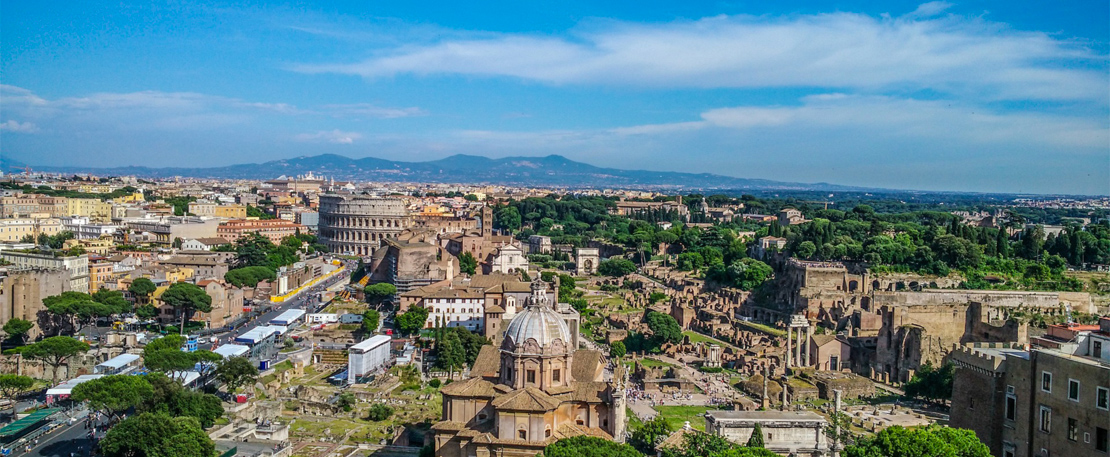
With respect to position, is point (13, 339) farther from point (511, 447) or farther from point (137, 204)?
point (137, 204)

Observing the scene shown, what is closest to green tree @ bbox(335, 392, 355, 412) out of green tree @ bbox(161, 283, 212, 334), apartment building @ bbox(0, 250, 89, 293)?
green tree @ bbox(161, 283, 212, 334)

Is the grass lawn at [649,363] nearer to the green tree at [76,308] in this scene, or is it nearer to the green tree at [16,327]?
the green tree at [76,308]

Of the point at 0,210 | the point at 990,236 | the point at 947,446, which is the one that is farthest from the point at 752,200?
the point at 947,446

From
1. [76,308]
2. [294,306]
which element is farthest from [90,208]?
[76,308]

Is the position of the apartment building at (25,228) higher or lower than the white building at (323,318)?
higher

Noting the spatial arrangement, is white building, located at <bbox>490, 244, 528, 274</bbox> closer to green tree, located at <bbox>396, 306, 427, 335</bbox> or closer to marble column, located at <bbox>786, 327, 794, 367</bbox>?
green tree, located at <bbox>396, 306, 427, 335</bbox>

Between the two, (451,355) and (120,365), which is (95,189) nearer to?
(120,365)

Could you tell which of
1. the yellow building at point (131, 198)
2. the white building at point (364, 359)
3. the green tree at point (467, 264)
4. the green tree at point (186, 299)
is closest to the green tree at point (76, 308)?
the green tree at point (186, 299)
